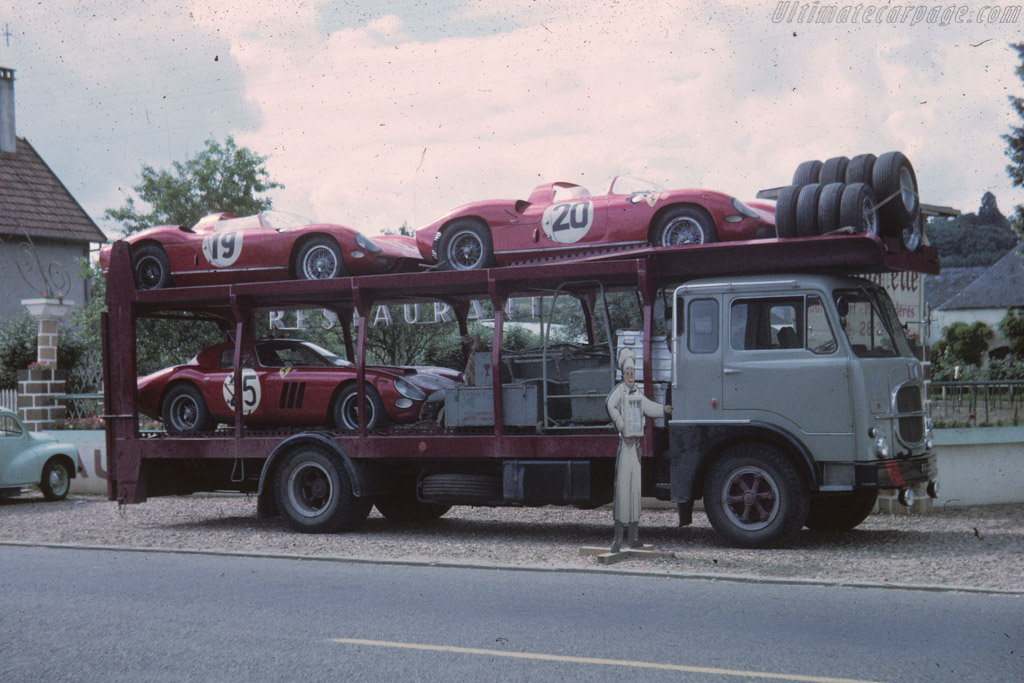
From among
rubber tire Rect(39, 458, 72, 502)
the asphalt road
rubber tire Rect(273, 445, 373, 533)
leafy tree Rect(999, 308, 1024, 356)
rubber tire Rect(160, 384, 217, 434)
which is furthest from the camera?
leafy tree Rect(999, 308, 1024, 356)

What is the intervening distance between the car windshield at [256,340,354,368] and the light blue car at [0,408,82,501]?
20.7 feet

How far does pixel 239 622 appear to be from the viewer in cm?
809

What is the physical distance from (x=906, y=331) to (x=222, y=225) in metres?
8.01

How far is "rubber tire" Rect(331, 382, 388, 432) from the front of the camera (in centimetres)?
1354

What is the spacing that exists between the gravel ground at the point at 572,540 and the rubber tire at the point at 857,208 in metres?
3.02

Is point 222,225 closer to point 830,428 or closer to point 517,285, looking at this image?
point 517,285

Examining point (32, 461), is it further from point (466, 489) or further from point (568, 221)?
point (568, 221)

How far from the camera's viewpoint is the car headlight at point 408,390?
44.4 ft

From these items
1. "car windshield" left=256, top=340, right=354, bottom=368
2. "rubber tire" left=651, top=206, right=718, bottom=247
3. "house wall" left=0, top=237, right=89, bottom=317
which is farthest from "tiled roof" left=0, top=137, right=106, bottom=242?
"rubber tire" left=651, top=206, right=718, bottom=247

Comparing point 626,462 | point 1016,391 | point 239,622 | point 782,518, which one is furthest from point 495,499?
point 1016,391

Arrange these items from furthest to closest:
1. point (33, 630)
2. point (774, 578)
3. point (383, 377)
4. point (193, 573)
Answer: point (383, 377), point (193, 573), point (774, 578), point (33, 630)

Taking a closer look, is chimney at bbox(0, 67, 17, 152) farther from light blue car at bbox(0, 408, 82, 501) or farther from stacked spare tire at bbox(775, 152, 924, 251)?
stacked spare tire at bbox(775, 152, 924, 251)

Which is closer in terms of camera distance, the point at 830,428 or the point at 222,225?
the point at 830,428

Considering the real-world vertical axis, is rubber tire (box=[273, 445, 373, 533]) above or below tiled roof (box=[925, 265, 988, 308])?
below
